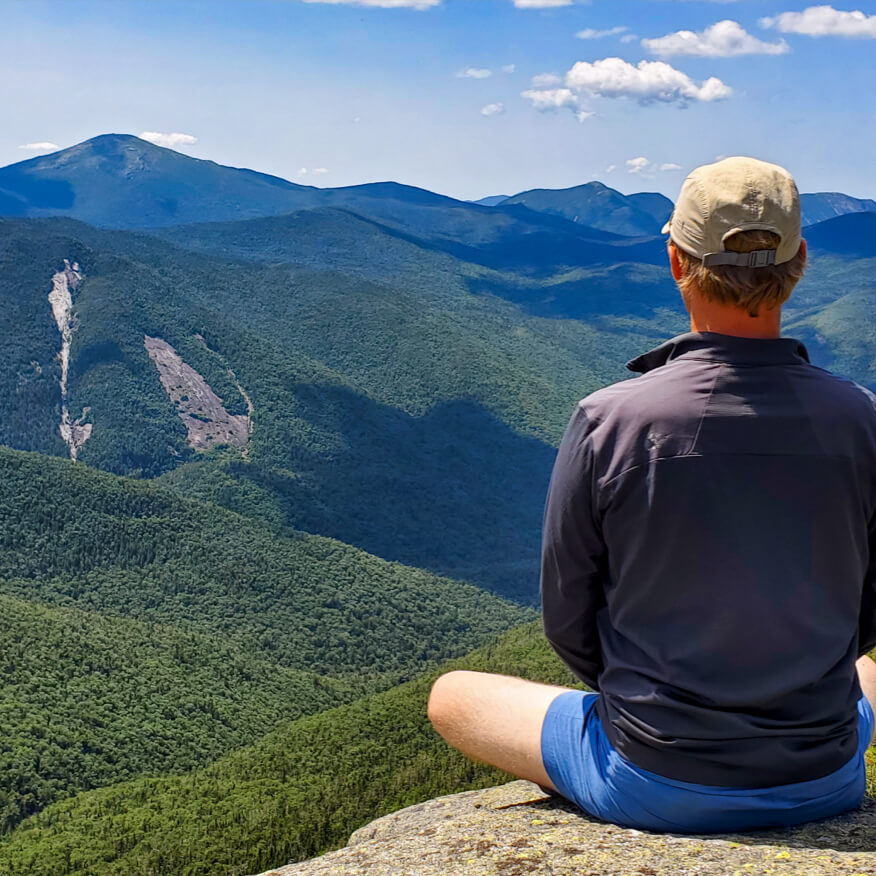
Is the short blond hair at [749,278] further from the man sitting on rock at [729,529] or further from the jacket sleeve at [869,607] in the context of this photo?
the jacket sleeve at [869,607]

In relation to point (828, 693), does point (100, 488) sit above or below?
below

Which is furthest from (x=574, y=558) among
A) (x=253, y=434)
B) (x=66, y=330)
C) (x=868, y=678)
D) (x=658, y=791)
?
(x=66, y=330)

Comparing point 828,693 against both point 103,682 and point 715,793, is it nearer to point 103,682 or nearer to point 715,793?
point 715,793

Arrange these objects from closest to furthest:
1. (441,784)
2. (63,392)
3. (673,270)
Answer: (673,270), (441,784), (63,392)

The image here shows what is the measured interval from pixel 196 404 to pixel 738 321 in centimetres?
17721

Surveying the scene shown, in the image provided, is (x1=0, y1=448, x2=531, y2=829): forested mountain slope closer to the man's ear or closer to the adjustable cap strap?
the man's ear

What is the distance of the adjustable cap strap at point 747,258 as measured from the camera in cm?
506

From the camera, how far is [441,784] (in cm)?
4706

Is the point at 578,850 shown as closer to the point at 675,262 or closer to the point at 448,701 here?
the point at 448,701

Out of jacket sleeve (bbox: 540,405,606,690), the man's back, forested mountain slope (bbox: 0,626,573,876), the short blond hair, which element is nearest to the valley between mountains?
forested mountain slope (bbox: 0,626,573,876)

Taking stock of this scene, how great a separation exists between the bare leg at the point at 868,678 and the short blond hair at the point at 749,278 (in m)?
3.29

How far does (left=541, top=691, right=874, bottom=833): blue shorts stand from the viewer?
5445 mm

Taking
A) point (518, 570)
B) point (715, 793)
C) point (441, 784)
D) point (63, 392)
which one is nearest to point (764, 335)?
point (715, 793)

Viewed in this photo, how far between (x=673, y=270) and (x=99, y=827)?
58.7 m
